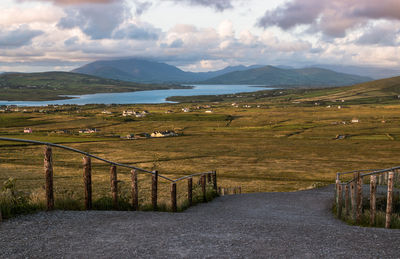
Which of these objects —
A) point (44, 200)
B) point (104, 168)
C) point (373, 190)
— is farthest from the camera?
point (104, 168)

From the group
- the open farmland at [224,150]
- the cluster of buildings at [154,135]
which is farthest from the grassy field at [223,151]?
the cluster of buildings at [154,135]

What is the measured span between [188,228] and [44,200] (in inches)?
210

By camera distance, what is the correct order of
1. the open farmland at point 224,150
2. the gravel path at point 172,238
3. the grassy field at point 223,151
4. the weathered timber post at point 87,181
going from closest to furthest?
the gravel path at point 172,238
the weathered timber post at point 87,181
the grassy field at point 223,151
the open farmland at point 224,150

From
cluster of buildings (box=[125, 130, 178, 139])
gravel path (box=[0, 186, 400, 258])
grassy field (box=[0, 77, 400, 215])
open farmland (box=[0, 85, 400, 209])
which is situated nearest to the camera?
gravel path (box=[0, 186, 400, 258])

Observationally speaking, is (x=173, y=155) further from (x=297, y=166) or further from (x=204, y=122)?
(x=204, y=122)

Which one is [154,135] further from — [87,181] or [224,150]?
[87,181]

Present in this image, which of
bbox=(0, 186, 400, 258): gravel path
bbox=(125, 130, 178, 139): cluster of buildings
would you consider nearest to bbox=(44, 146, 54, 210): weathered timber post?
bbox=(0, 186, 400, 258): gravel path

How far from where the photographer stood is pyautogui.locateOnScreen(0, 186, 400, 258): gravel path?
9.09 meters

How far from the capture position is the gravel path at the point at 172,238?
9.09 m

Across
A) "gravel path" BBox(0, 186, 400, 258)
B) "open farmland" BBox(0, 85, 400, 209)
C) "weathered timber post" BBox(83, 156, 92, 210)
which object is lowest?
"open farmland" BBox(0, 85, 400, 209)

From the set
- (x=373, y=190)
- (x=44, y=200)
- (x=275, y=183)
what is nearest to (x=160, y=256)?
(x=44, y=200)

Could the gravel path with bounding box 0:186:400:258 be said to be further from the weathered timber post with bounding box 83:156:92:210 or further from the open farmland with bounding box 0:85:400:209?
the open farmland with bounding box 0:85:400:209

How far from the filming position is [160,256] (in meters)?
8.86

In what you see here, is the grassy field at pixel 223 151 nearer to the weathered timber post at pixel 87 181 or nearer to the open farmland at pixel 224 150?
the open farmland at pixel 224 150
